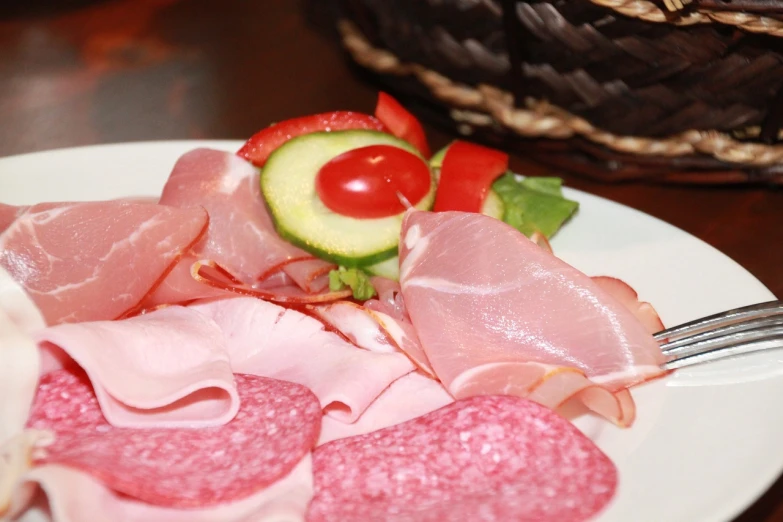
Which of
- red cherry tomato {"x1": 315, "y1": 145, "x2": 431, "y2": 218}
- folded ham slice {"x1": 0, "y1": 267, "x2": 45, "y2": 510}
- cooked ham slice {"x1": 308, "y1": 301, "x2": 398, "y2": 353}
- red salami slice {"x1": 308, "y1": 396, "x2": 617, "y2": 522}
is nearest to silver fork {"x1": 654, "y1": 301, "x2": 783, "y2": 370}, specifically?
red salami slice {"x1": 308, "y1": 396, "x2": 617, "y2": 522}

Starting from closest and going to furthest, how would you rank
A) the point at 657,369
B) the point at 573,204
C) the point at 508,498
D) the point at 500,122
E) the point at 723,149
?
the point at 508,498 < the point at 657,369 < the point at 573,204 < the point at 723,149 < the point at 500,122

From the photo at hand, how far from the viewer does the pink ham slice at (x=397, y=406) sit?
4.66 feet

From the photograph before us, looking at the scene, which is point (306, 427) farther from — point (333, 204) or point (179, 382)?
point (333, 204)

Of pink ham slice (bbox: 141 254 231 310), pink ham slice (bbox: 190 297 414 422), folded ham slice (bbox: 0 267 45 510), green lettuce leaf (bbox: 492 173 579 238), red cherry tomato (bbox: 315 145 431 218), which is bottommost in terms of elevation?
pink ham slice (bbox: 190 297 414 422)

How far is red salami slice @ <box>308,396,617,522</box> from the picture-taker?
1.17 m

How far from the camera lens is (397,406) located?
146 centimetres

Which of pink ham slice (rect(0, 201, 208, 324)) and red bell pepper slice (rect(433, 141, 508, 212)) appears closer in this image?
pink ham slice (rect(0, 201, 208, 324))

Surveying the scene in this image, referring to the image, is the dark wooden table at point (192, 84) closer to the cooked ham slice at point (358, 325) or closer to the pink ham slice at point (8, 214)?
the cooked ham slice at point (358, 325)

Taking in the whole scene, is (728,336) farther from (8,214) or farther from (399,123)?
(8,214)

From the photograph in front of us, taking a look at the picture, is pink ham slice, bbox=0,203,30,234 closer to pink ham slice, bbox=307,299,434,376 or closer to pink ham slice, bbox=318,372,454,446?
pink ham slice, bbox=307,299,434,376

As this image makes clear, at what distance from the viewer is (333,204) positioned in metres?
1.75

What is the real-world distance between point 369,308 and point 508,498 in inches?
21.4

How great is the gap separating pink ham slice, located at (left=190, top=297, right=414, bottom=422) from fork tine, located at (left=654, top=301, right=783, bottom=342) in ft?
1.54

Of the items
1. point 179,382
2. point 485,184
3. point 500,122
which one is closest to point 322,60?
point 500,122
